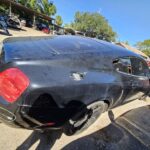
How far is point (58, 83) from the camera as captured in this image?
2.62 metres

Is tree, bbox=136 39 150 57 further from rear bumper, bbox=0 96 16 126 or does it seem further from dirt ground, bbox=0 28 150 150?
rear bumper, bbox=0 96 16 126

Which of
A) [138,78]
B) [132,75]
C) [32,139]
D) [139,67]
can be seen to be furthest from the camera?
[139,67]

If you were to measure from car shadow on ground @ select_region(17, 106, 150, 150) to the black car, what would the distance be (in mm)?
255

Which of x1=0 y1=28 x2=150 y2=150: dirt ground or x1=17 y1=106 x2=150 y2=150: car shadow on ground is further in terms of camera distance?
x1=17 y1=106 x2=150 y2=150: car shadow on ground

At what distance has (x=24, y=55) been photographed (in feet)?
9.05

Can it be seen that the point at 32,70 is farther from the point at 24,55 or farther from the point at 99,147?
the point at 99,147

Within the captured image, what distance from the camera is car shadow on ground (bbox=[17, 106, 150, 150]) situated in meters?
3.30

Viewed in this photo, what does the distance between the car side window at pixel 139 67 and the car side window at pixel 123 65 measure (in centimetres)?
20

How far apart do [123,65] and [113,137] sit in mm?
1307

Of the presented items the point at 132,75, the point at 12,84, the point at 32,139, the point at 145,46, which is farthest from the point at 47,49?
the point at 145,46

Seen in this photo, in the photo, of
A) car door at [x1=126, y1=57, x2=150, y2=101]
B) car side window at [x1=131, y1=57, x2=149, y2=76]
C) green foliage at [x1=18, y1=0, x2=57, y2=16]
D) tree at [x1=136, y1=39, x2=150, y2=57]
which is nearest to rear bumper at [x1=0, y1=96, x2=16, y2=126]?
car door at [x1=126, y1=57, x2=150, y2=101]

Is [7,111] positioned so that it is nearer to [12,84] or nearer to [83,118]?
[12,84]

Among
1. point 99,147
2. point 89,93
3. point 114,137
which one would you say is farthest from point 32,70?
point 114,137

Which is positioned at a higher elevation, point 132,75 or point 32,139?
point 132,75
